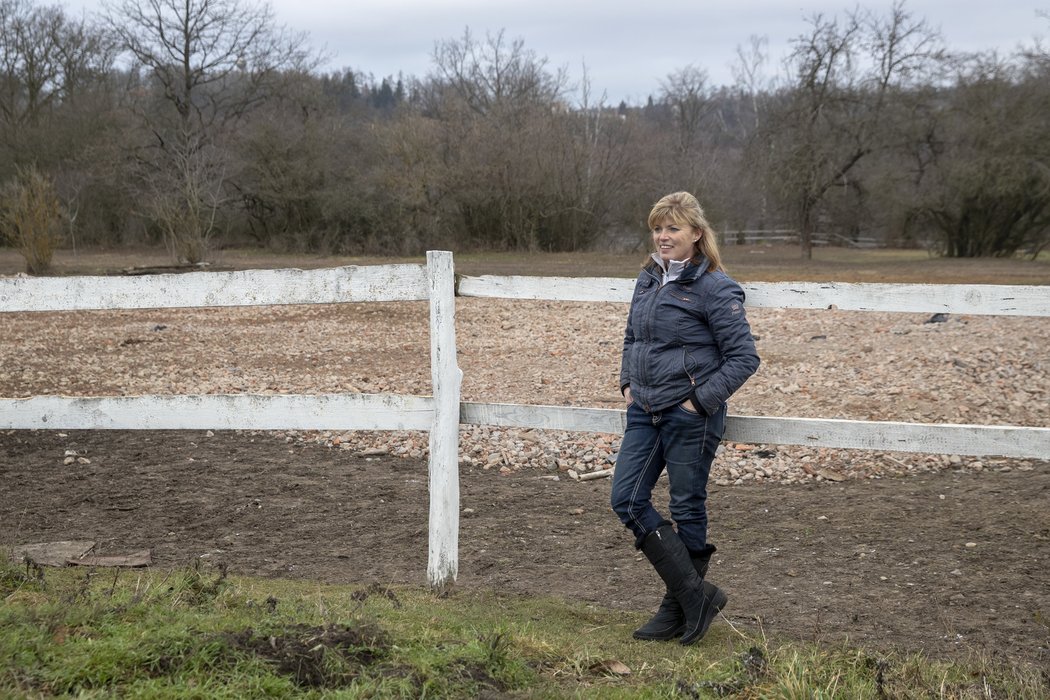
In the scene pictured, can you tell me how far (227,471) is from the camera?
22.8 feet

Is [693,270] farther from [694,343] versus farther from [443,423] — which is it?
[443,423]

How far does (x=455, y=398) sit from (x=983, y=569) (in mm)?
2747

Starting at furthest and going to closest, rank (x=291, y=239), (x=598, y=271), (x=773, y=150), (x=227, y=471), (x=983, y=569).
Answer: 1. (x=291, y=239)
2. (x=773, y=150)
3. (x=598, y=271)
4. (x=227, y=471)
5. (x=983, y=569)

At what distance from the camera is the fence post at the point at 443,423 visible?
429cm

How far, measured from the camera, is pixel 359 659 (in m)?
2.97

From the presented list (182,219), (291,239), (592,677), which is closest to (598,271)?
(182,219)

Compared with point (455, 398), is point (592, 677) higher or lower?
lower

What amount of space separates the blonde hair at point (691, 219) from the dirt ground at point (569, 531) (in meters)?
1.54

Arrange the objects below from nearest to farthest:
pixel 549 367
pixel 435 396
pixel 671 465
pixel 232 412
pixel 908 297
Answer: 1. pixel 671 465
2. pixel 908 297
3. pixel 435 396
4. pixel 232 412
5. pixel 549 367

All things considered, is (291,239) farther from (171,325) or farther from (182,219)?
(171,325)

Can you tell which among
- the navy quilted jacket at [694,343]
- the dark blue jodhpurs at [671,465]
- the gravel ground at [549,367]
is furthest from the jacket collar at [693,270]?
the gravel ground at [549,367]

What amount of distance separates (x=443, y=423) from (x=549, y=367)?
694 cm

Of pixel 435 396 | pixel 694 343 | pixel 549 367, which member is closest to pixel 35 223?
pixel 549 367

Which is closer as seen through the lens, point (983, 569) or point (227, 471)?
point (983, 569)
